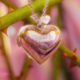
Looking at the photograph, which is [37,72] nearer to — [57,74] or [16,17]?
[57,74]

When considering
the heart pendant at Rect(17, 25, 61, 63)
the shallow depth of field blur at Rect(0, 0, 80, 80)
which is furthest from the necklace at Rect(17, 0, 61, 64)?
the shallow depth of field blur at Rect(0, 0, 80, 80)

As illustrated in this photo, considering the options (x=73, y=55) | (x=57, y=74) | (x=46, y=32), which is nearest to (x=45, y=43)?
(x=46, y=32)

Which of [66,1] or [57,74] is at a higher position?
[66,1]

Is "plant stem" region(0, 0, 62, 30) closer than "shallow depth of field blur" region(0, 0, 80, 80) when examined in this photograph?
Yes

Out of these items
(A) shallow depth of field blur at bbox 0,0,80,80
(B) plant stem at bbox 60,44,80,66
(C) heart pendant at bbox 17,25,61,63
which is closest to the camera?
(C) heart pendant at bbox 17,25,61,63

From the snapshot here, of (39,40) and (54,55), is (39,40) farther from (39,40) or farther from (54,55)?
(54,55)

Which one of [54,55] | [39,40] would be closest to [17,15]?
[39,40]

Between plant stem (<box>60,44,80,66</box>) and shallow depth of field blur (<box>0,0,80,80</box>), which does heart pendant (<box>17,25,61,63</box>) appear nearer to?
plant stem (<box>60,44,80,66</box>)

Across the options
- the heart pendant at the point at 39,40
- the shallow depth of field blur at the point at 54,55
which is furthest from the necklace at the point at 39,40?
the shallow depth of field blur at the point at 54,55
